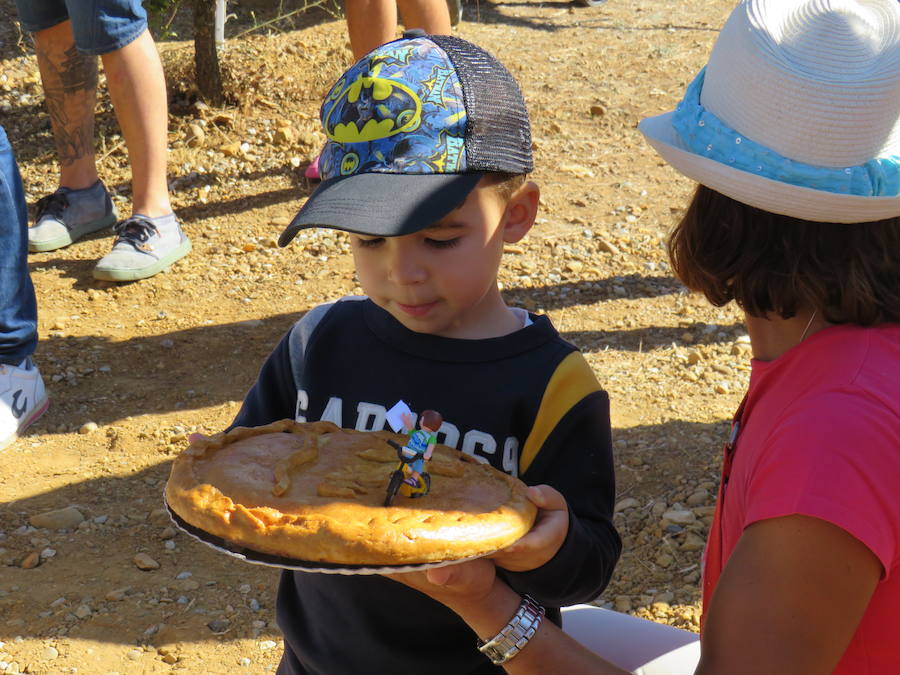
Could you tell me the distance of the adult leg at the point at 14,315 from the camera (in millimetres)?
4090

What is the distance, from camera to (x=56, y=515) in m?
3.69

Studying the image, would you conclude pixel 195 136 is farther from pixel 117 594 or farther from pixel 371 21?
pixel 117 594

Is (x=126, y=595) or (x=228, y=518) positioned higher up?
(x=228, y=518)

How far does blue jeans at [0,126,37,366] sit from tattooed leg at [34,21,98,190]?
1.73 metres

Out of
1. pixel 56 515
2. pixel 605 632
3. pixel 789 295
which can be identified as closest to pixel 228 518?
pixel 789 295

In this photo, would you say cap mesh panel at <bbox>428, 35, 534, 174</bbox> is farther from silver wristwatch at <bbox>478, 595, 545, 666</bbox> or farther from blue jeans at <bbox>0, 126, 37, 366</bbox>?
blue jeans at <bbox>0, 126, 37, 366</bbox>

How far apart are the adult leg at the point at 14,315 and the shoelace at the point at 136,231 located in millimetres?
1160

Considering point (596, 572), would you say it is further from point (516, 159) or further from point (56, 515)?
point (56, 515)

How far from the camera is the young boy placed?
1.86 meters

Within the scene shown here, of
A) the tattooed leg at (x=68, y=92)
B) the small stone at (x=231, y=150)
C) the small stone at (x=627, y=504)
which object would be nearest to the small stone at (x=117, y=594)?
the small stone at (x=627, y=504)

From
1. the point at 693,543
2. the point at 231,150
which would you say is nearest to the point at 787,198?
the point at 693,543

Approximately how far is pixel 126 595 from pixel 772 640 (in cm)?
246

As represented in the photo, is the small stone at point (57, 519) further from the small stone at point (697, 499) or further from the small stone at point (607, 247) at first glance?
the small stone at point (607, 247)

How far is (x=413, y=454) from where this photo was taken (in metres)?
1.62
